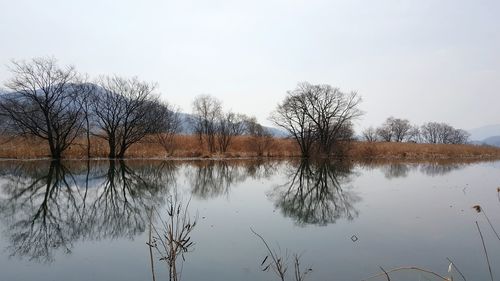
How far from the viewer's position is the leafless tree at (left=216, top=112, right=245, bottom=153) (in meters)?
42.8

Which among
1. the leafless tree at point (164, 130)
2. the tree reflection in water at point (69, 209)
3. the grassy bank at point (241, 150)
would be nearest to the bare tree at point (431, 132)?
the grassy bank at point (241, 150)

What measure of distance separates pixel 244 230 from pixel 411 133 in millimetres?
80212

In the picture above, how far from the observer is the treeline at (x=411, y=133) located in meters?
76.9

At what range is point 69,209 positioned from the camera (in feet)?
34.9

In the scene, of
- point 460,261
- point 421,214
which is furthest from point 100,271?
point 421,214

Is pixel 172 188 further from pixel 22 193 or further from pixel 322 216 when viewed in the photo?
pixel 322 216

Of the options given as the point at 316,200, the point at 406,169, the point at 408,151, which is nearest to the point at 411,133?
the point at 408,151

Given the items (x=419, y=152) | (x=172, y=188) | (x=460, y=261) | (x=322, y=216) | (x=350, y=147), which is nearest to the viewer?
(x=460, y=261)

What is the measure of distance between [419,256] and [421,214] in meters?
4.30

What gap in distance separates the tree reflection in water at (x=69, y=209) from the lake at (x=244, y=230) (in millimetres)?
30

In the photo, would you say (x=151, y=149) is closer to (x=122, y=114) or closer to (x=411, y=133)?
(x=122, y=114)

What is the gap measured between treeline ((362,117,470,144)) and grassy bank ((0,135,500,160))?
22.3 m

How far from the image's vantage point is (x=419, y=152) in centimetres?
4653

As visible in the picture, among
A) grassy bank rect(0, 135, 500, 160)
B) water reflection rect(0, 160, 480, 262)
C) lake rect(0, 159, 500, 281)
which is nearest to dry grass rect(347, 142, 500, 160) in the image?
grassy bank rect(0, 135, 500, 160)
